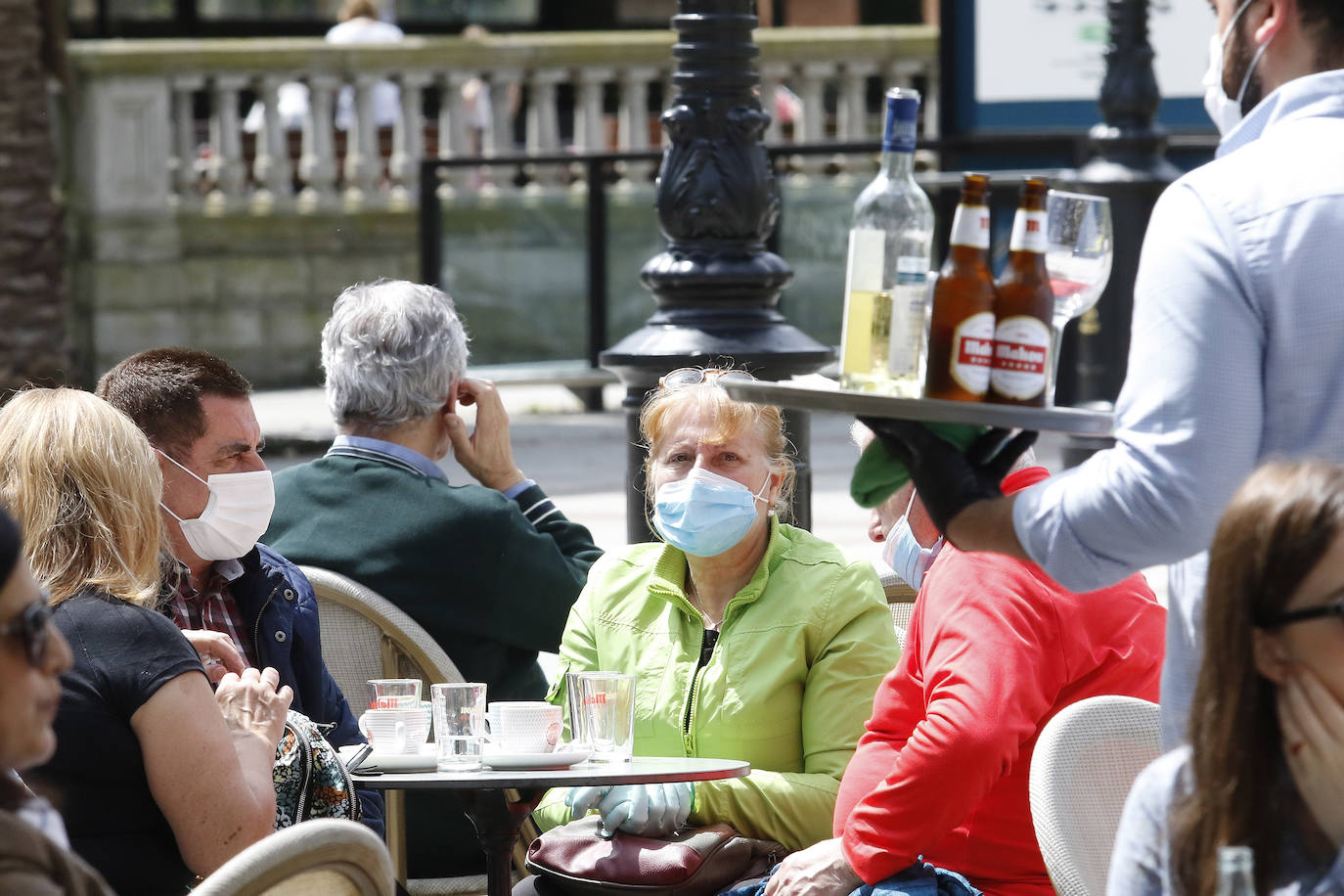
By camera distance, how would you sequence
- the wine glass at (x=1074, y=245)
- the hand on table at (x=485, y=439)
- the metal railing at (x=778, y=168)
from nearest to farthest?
the wine glass at (x=1074, y=245), the hand on table at (x=485, y=439), the metal railing at (x=778, y=168)

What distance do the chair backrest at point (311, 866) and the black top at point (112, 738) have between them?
0.56 m

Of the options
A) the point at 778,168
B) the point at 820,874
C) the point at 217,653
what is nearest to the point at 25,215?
the point at 778,168

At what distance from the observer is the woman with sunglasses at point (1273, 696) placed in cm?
194

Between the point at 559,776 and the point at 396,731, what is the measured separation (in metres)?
0.39

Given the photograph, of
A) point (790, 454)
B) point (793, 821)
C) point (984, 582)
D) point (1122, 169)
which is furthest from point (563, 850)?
point (1122, 169)

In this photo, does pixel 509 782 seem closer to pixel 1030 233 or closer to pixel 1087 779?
pixel 1087 779

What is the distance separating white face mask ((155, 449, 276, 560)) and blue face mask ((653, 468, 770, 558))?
0.75 metres

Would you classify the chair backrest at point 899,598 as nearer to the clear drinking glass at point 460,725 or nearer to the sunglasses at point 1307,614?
the clear drinking glass at point 460,725

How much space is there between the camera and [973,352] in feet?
7.66

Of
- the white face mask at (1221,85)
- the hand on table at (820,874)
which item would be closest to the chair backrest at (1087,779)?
the hand on table at (820,874)

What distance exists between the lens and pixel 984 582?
3029 millimetres

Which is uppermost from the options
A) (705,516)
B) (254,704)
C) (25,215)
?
(705,516)

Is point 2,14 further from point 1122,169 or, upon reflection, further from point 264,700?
point 264,700

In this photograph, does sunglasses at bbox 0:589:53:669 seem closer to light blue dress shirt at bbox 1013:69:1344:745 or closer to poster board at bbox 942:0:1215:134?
light blue dress shirt at bbox 1013:69:1344:745
